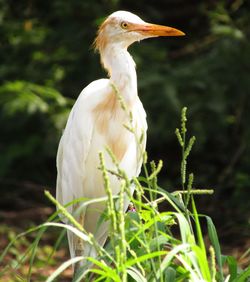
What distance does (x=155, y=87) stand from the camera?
20.0ft

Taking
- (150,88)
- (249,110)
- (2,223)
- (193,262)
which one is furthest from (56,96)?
(193,262)

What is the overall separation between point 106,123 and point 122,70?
27cm

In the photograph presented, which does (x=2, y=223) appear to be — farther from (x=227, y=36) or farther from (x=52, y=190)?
(x=227, y=36)

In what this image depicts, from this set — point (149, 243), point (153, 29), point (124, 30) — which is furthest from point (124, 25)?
point (149, 243)

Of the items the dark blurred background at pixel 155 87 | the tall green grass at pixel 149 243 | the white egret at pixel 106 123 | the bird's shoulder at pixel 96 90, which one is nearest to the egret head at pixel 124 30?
the white egret at pixel 106 123

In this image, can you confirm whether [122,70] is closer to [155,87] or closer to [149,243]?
[149,243]

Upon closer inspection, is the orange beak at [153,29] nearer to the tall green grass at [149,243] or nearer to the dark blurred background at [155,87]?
the tall green grass at [149,243]

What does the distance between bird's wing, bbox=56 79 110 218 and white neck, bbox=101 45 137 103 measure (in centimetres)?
8

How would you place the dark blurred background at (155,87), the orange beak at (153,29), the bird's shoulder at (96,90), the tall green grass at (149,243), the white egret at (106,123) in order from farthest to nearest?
the dark blurred background at (155,87), the bird's shoulder at (96,90), the white egret at (106,123), the orange beak at (153,29), the tall green grass at (149,243)

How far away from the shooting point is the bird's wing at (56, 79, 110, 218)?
3777 millimetres

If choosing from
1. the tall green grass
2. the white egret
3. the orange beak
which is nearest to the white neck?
the white egret

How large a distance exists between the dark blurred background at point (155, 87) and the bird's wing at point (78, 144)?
2.05m

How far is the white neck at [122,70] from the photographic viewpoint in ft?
12.4

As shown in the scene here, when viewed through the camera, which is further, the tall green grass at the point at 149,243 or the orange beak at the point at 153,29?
the orange beak at the point at 153,29
